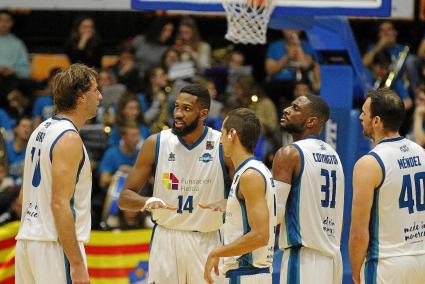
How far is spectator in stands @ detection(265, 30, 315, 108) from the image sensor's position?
14180 mm

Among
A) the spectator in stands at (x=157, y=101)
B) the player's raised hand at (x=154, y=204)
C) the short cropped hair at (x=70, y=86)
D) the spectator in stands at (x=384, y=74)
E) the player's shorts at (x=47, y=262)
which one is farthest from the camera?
the spectator in stands at (x=157, y=101)

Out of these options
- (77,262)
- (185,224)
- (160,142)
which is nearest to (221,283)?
(185,224)

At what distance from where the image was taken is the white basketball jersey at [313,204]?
7.51m

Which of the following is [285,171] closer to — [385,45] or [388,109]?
[388,109]

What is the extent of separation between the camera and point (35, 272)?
265 inches

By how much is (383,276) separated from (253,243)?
39.1 inches

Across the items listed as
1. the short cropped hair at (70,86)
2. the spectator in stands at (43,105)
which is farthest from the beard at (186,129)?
the spectator in stands at (43,105)

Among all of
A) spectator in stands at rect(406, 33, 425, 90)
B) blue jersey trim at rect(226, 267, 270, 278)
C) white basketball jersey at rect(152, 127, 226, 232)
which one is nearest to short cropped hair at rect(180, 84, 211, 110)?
white basketball jersey at rect(152, 127, 226, 232)

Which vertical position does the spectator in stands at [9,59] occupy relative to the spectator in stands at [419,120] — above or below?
above

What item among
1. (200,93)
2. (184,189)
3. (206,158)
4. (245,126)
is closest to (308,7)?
(200,93)

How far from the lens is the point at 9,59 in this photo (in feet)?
49.2

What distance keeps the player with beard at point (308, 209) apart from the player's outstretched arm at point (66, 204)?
1.64 metres

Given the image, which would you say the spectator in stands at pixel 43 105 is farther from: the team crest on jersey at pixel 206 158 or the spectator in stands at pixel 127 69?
the team crest on jersey at pixel 206 158

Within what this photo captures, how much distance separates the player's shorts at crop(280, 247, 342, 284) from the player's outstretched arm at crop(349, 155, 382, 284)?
0.62 m
